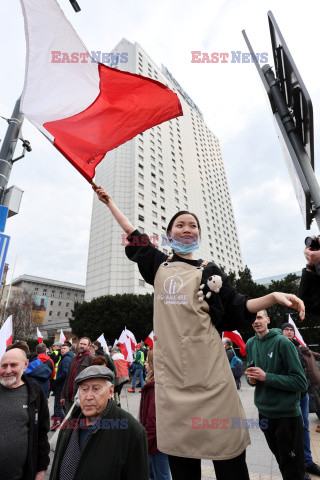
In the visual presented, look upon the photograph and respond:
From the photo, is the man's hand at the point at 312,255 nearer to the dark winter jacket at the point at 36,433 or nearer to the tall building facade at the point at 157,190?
the dark winter jacket at the point at 36,433

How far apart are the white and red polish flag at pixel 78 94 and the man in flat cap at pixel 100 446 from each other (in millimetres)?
2271

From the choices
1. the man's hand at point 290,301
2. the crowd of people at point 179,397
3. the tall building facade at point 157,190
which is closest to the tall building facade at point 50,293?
the tall building facade at point 157,190

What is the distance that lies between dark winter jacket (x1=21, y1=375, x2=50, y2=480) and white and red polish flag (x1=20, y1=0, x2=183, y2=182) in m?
2.56

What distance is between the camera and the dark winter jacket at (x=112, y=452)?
1.95 meters

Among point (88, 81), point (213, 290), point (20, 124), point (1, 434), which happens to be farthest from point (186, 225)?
point (20, 124)

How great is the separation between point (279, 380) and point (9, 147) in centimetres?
499

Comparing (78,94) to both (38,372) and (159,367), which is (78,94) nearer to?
(159,367)

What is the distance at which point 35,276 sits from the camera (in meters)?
76.1

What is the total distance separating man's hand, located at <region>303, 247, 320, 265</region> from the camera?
65.0 inches

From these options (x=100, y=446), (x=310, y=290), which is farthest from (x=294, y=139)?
(x=100, y=446)

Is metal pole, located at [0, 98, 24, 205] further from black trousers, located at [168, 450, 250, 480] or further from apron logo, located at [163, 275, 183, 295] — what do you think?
black trousers, located at [168, 450, 250, 480]

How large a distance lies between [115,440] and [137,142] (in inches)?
2067

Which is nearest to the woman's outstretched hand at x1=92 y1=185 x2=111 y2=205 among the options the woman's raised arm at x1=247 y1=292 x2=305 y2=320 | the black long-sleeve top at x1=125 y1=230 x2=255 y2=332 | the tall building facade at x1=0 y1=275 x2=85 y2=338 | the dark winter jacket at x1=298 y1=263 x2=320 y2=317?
the black long-sleeve top at x1=125 y1=230 x2=255 y2=332

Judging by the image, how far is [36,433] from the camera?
2955mm
